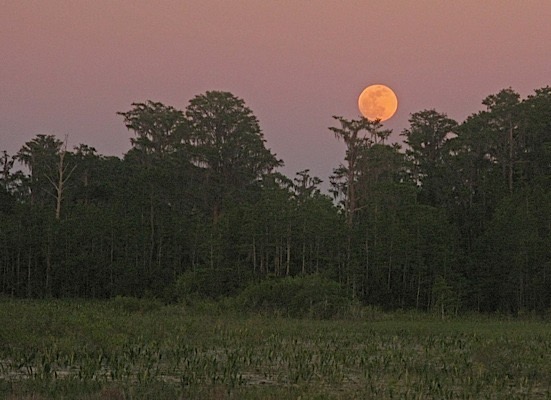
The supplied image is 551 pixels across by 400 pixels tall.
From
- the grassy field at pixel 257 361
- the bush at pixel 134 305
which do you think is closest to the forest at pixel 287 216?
the bush at pixel 134 305

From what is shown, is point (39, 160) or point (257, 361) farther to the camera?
point (39, 160)

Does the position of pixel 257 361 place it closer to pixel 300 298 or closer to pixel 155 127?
pixel 300 298

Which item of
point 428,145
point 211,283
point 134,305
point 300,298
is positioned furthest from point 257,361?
point 428,145

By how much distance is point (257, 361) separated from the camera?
18.8m

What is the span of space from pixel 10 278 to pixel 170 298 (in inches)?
469

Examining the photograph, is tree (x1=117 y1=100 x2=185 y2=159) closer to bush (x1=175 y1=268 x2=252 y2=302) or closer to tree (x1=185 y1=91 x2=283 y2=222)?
tree (x1=185 y1=91 x2=283 y2=222)

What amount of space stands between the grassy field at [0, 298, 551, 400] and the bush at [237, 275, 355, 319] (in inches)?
395

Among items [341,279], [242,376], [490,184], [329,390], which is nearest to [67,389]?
[242,376]

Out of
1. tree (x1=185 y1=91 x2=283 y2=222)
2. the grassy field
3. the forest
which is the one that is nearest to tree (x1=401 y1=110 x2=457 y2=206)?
the forest

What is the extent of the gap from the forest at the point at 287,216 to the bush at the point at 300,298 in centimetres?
114

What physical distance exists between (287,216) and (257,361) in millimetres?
26796

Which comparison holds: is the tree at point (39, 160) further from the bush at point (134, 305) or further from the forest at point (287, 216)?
the bush at point (134, 305)

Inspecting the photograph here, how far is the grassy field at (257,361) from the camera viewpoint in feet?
47.5

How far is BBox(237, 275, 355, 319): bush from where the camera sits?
39.6 m
